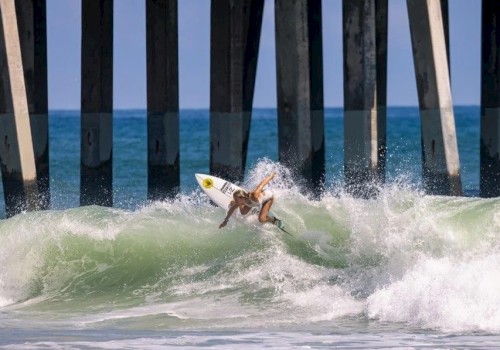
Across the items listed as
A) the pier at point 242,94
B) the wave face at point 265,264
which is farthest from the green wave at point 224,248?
the pier at point 242,94

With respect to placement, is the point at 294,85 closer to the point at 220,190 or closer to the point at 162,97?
the point at 220,190

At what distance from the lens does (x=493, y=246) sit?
15.3 metres

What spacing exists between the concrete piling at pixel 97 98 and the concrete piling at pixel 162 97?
25.3 inches

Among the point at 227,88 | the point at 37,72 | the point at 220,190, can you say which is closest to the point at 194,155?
the point at 37,72

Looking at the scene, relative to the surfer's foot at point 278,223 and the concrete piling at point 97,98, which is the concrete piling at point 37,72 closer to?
the concrete piling at point 97,98

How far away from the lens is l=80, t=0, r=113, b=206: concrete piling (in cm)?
2036

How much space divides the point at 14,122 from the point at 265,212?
11.7 feet

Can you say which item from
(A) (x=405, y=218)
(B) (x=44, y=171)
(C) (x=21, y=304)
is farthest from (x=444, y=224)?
(B) (x=44, y=171)

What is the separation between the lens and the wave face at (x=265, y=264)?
45.0 ft

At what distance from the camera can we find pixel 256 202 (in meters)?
15.8

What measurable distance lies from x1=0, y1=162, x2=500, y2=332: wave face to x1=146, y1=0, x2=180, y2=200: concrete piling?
2494 mm

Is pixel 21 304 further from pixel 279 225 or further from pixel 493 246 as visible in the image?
pixel 493 246

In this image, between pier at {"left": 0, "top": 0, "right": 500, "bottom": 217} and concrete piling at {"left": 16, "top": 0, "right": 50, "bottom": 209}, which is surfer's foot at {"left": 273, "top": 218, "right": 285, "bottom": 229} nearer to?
pier at {"left": 0, "top": 0, "right": 500, "bottom": 217}

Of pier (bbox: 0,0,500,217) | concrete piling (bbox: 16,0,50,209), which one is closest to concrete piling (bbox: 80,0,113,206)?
pier (bbox: 0,0,500,217)
